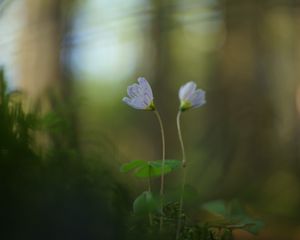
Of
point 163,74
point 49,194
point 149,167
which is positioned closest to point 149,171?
point 149,167

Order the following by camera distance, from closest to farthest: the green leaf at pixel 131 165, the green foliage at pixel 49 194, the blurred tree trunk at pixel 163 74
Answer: the green foliage at pixel 49 194
the green leaf at pixel 131 165
the blurred tree trunk at pixel 163 74

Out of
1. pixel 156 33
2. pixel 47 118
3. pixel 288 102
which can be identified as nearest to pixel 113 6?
pixel 156 33

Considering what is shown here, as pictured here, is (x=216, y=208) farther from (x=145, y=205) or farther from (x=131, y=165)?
(x=145, y=205)

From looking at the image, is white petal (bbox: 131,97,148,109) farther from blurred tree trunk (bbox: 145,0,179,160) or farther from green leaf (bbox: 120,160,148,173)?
blurred tree trunk (bbox: 145,0,179,160)

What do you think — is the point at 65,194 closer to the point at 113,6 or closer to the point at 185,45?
the point at 113,6

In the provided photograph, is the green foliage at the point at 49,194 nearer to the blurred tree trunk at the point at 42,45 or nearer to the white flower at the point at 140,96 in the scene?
the white flower at the point at 140,96

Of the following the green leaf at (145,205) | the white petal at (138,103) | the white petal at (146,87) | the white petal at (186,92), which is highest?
the white petal at (146,87)

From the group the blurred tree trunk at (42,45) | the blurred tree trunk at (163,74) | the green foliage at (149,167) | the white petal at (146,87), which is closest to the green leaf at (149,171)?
the green foliage at (149,167)
